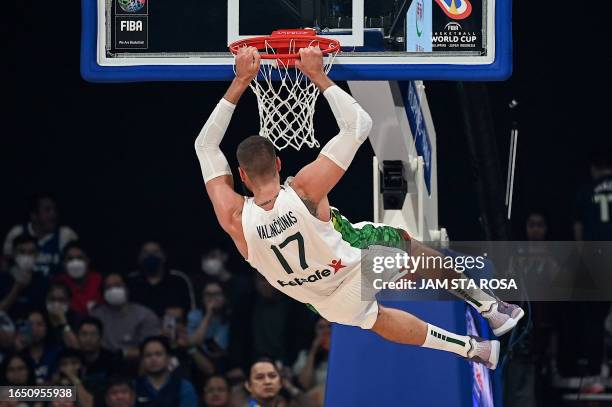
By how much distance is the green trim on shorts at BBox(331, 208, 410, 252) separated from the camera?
23.6 ft

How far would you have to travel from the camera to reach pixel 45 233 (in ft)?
40.3

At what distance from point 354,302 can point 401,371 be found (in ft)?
3.82

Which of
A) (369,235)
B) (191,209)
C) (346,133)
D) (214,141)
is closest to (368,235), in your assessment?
(369,235)

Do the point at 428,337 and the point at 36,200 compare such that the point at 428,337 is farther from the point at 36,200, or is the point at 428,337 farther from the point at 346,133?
the point at 36,200

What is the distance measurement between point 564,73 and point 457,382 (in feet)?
17.9

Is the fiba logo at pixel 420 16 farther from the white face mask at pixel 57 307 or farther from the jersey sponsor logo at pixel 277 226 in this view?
the white face mask at pixel 57 307

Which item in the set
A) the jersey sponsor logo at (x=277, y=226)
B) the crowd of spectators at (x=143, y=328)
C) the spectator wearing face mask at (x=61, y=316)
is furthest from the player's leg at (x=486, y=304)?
the spectator wearing face mask at (x=61, y=316)

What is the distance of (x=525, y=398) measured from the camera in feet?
33.9

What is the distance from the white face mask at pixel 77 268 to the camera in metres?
12.0

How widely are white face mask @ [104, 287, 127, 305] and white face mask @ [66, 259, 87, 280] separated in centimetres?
41

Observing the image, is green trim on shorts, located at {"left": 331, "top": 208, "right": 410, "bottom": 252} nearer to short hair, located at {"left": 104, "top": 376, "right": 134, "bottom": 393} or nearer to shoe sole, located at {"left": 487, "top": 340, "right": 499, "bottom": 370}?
shoe sole, located at {"left": 487, "top": 340, "right": 499, "bottom": 370}

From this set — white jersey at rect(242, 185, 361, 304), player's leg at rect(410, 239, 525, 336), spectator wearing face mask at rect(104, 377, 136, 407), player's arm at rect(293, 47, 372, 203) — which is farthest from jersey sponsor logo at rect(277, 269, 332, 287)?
spectator wearing face mask at rect(104, 377, 136, 407)

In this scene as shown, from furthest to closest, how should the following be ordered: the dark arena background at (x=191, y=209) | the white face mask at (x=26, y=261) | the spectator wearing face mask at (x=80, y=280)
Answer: the white face mask at (x=26, y=261) → the spectator wearing face mask at (x=80, y=280) → the dark arena background at (x=191, y=209)

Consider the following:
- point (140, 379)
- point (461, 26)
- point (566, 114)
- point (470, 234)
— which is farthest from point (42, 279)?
point (461, 26)
